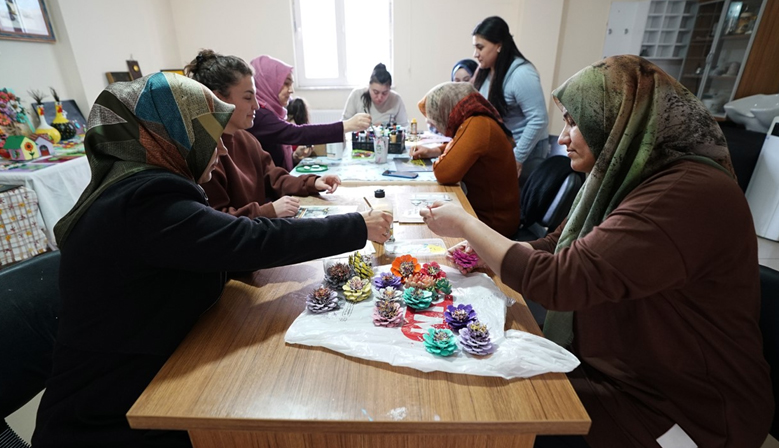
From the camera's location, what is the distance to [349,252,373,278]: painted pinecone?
105 centimetres

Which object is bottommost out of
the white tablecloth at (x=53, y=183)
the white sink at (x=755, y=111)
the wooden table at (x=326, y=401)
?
the white tablecloth at (x=53, y=183)

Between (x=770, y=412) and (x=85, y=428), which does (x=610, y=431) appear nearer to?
(x=770, y=412)

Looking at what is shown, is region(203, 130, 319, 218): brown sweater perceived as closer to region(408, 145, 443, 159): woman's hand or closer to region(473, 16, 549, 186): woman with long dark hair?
region(408, 145, 443, 159): woman's hand

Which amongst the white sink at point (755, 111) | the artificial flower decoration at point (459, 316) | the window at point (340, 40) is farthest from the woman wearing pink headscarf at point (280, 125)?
the white sink at point (755, 111)

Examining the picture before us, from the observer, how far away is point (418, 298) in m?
0.91

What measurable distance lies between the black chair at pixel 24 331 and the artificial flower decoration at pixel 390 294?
0.86 m

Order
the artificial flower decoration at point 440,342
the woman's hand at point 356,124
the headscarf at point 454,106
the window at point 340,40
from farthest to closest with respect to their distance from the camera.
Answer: the window at point 340,40 < the woman's hand at point 356,124 < the headscarf at point 454,106 < the artificial flower decoration at point 440,342

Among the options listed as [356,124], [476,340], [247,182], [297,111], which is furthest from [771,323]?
[297,111]

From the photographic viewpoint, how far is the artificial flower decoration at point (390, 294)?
0.92 m

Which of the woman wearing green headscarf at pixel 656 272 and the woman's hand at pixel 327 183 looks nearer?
the woman wearing green headscarf at pixel 656 272

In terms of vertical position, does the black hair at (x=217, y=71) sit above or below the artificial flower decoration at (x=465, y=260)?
above

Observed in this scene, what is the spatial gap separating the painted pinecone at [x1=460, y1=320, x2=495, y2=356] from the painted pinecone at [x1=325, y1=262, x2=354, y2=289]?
13.5 inches

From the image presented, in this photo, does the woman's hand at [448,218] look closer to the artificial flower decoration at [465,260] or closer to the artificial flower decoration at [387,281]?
the artificial flower decoration at [465,260]

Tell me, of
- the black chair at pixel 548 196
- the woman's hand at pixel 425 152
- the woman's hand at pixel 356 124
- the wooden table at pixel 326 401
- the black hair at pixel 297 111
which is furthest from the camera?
the black hair at pixel 297 111
